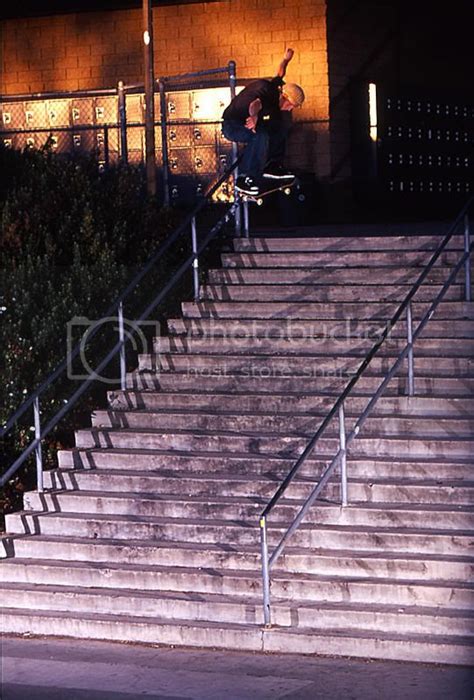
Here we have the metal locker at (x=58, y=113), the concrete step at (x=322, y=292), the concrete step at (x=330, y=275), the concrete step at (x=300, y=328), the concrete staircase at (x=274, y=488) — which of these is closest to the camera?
the concrete staircase at (x=274, y=488)

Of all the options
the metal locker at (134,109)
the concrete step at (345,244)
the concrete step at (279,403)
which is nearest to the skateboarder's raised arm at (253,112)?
the concrete step at (345,244)

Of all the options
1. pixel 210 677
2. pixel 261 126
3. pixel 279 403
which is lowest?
pixel 210 677

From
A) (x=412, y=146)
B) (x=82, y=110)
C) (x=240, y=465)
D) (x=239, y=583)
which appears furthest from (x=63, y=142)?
(x=239, y=583)

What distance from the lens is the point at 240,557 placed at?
1059 centimetres

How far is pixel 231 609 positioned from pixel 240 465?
1.91 meters

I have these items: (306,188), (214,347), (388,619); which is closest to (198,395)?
(214,347)

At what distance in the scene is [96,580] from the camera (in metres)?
10.9

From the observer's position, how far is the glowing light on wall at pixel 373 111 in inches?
814

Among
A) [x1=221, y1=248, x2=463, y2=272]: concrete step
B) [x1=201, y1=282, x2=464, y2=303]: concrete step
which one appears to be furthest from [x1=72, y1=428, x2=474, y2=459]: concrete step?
[x1=221, y1=248, x2=463, y2=272]: concrete step

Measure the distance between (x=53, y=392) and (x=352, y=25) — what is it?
9490 millimetres

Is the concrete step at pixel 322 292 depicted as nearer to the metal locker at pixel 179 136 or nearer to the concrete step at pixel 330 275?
the concrete step at pixel 330 275

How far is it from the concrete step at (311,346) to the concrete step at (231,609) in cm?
344

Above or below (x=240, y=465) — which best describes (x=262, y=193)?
above

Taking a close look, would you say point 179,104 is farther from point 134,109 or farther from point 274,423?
point 274,423
